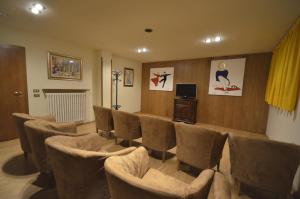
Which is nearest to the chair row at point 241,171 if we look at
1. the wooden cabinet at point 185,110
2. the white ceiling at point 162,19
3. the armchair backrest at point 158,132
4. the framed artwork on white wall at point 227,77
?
the armchair backrest at point 158,132

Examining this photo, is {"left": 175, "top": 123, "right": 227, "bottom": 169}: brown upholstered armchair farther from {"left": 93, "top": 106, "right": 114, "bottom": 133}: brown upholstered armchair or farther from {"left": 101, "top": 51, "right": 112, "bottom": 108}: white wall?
{"left": 101, "top": 51, "right": 112, "bottom": 108}: white wall

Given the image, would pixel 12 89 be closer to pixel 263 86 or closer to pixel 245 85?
pixel 245 85

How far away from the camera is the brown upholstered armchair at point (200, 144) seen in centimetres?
185

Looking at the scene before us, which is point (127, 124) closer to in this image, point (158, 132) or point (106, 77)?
point (158, 132)

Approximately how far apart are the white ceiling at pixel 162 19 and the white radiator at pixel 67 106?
153 cm

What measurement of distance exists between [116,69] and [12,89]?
3124 millimetres

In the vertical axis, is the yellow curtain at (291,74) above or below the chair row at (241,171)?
above

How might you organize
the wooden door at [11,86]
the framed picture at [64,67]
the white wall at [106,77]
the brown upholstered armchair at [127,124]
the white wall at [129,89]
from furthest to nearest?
the white wall at [129,89] → the white wall at [106,77] → the framed picture at [64,67] → the wooden door at [11,86] → the brown upholstered armchair at [127,124]

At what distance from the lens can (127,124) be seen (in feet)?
9.06

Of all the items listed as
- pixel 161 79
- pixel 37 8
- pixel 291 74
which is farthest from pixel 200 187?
pixel 161 79

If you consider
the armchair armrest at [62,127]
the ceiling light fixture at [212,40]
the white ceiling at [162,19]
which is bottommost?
the armchair armrest at [62,127]

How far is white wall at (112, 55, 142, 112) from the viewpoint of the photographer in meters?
5.59

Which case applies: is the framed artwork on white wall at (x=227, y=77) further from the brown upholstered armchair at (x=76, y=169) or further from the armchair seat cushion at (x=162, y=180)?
the brown upholstered armchair at (x=76, y=169)

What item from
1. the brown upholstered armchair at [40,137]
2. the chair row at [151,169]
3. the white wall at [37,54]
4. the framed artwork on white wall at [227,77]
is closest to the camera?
the chair row at [151,169]
